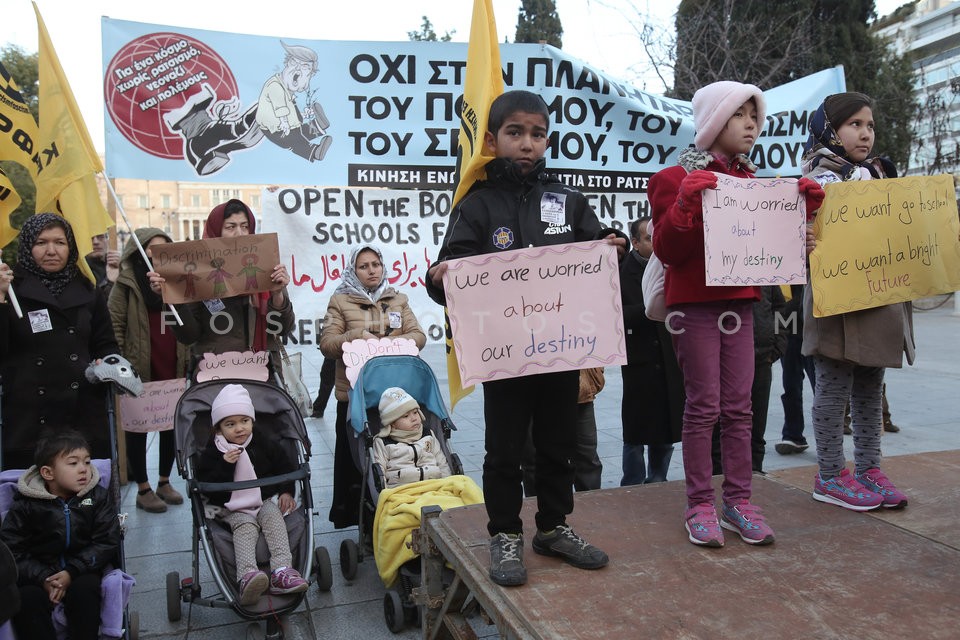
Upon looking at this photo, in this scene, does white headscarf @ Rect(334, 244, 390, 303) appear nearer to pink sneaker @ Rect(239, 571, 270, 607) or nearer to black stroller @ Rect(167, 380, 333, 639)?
black stroller @ Rect(167, 380, 333, 639)

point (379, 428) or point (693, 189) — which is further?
point (379, 428)

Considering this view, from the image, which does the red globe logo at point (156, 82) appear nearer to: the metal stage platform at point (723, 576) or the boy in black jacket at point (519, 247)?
the boy in black jacket at point (519, 247)

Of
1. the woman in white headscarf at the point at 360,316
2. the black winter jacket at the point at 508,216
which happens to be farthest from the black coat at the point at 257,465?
the black winter jacket at the point at 508,216

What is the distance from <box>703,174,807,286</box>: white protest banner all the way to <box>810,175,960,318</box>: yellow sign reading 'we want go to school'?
0.96 feet

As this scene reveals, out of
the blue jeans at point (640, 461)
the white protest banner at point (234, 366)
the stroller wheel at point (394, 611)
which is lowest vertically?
the stroller wheel at point (394, 611)

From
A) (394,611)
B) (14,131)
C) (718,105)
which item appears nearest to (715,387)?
(718,105)

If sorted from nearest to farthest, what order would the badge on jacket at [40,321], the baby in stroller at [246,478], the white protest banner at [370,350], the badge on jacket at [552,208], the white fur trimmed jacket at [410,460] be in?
the badge on jacket at [552,208] → the baby in stroller at [246,478] → the badge on jacket at [40,321] → the white fur trimmed jacket at [410,460] → the white protest banner at [370,350]

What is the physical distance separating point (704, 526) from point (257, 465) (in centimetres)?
215

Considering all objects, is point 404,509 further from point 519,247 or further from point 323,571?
point 519,247

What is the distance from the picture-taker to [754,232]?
111 inches

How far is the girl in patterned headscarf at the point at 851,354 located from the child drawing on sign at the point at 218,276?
2.98 m

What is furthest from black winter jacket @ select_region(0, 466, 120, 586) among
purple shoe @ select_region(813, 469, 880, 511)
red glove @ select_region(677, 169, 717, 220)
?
purple shoe @ select_region(813, 469, 880, 511)

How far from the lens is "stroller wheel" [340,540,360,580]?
12.3 ft

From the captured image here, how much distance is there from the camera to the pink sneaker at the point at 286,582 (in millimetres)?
3098
